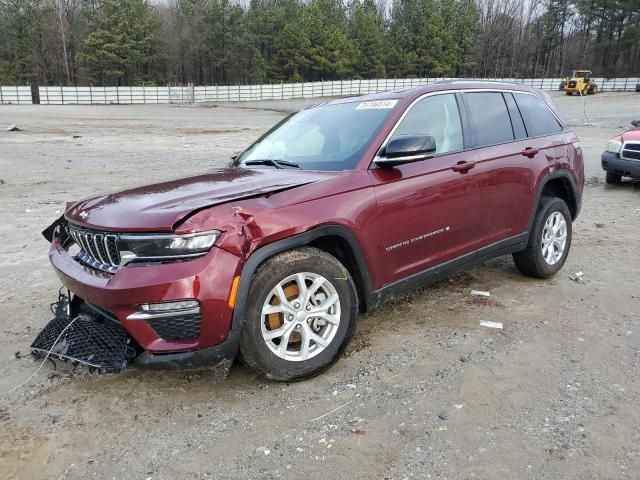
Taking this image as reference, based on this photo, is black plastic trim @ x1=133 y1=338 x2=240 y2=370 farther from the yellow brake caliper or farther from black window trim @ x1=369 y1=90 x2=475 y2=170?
black window trim @ x1=369 y1=90 x2=475 y2=170

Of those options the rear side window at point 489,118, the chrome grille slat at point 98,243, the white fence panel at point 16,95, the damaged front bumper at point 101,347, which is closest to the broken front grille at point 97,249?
the chrome grille slat at point 98,243

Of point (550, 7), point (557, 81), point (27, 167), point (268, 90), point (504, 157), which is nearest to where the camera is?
point (504, 157)

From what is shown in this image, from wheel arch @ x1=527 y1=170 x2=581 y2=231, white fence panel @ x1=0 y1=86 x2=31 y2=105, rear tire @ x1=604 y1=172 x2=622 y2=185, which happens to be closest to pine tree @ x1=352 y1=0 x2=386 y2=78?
white fence panel @ x1=0 y1=86 x2=31 y2=105

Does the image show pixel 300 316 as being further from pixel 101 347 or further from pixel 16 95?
pixel 16 95

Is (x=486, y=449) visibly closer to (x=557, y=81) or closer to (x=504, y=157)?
(x=504, y=157)

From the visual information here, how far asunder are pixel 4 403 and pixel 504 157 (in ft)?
12.9

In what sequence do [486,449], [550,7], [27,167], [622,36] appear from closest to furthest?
[486,449] → [27,167] → [622,36] → [550,7]

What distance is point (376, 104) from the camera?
13.3 feet

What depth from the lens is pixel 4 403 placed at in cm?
311

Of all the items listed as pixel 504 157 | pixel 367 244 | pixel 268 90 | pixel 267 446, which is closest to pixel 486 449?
pixel 267 446

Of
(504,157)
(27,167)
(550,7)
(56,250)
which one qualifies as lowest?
(27,167)

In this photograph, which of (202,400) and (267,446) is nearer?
(267,446)

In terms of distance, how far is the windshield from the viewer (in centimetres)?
373

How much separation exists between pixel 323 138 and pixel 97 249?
184cm
